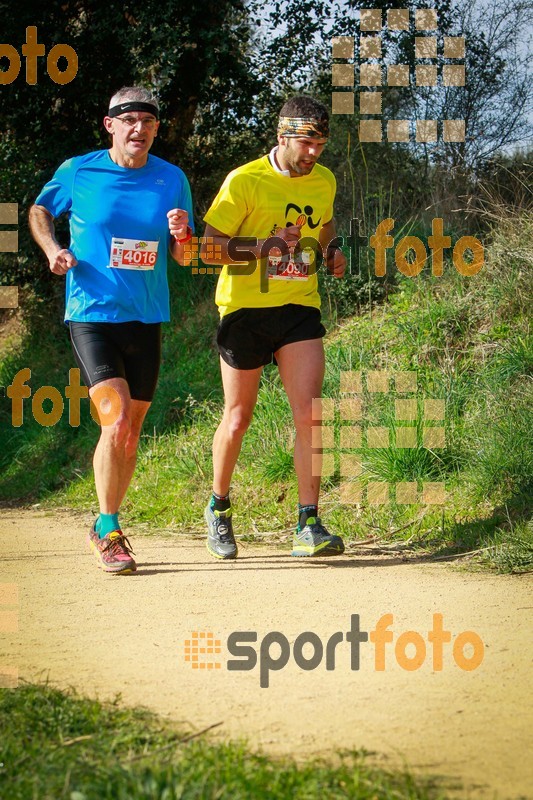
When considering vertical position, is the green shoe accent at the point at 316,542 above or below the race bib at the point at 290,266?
below

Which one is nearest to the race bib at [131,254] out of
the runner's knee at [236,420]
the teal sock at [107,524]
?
the runner's knee at [236,420]

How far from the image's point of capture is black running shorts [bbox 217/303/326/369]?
6.26 metres

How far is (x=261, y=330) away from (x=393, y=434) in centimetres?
154

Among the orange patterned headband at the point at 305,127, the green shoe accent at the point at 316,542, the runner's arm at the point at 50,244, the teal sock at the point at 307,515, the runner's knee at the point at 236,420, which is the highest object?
the orange patterned headband at the point at 305,127

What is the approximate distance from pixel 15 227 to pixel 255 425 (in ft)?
19.0

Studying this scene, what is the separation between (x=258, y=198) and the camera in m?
6.17

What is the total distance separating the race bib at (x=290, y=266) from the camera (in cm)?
616

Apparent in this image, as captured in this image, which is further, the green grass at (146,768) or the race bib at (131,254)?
the race bib at (131,254)

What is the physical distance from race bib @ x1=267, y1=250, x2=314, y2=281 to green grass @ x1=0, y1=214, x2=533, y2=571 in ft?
5.25

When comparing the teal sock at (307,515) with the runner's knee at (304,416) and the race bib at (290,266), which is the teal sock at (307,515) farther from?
the race bib at (290,266)

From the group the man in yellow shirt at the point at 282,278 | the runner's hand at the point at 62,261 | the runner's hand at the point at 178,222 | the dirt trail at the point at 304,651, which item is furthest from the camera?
the man in yellow shirt at the point at 282,278

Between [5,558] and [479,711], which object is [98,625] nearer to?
[479,711]

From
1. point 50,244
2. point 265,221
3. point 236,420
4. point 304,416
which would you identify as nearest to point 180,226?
point 265,221

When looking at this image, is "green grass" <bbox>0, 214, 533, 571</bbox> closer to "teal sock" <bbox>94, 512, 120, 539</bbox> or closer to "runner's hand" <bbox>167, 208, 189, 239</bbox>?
"teal sock" <bbox>94, 512, 120, 539</bbox>
